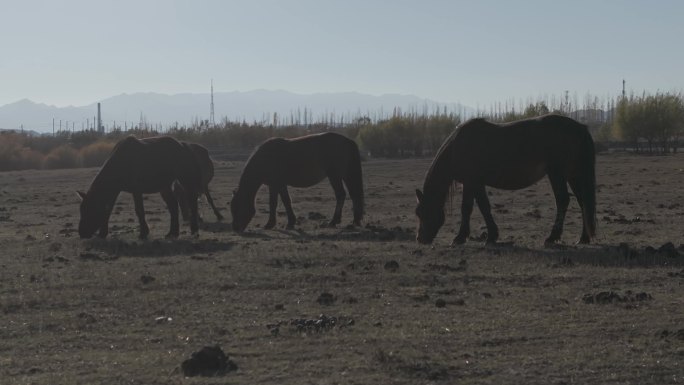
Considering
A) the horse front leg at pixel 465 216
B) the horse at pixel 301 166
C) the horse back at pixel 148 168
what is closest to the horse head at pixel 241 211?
the horse at pixel 301 166

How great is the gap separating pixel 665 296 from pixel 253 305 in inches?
197

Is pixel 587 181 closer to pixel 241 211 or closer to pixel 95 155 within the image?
pixel 241 211

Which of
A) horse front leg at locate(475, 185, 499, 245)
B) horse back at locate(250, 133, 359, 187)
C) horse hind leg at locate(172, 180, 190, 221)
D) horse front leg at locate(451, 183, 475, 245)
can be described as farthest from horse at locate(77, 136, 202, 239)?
horse front leg at locate(475, 185, 499, 245)

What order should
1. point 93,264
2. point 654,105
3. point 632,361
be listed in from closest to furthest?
1. point 632,361
2. point 93,264
3. point 654,105

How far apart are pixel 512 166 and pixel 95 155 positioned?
184ft

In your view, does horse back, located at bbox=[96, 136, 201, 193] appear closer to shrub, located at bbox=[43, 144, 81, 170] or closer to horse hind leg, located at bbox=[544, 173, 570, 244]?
horse hind leg, located at bbox=[544, 173, 570, 244]

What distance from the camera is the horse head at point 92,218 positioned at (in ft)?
64.3

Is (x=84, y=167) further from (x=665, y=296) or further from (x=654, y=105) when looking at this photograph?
(x=665, y=296)

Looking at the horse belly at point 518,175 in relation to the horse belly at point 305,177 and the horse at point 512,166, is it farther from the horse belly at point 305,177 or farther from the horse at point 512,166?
the horse belly at point 305,177

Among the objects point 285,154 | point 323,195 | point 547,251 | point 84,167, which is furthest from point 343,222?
point 84,167

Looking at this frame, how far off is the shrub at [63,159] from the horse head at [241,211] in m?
49.2

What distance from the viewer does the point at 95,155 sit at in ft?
226

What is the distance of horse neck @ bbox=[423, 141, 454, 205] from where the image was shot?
57.7 feet

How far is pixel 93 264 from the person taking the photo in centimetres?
1505
